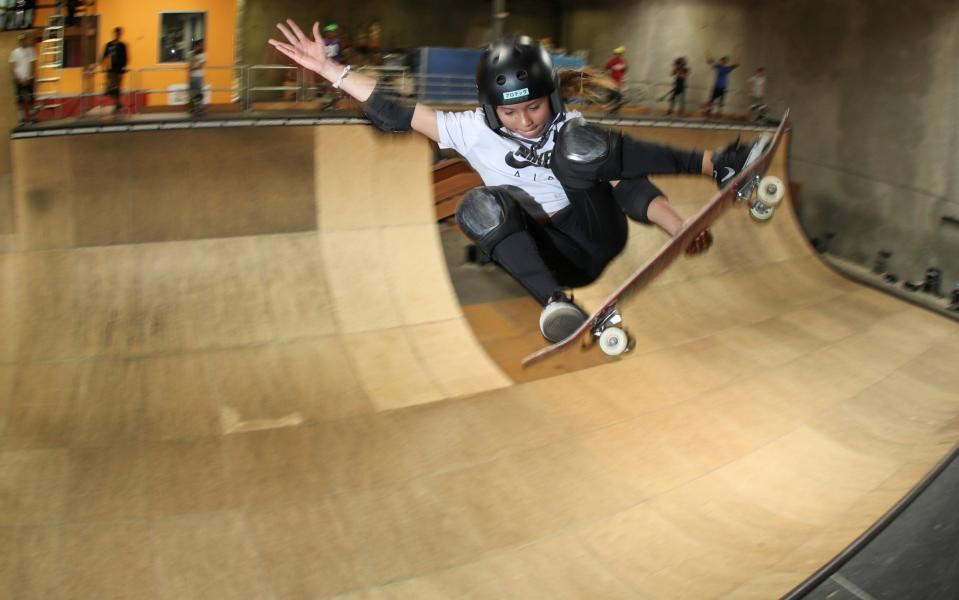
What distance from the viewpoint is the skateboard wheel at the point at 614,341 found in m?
4.88

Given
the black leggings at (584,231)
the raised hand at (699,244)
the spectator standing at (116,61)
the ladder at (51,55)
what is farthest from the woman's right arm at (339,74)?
the ladder at (51,55)

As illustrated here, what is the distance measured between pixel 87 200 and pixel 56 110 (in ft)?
4.22

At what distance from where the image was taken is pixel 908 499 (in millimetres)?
5582

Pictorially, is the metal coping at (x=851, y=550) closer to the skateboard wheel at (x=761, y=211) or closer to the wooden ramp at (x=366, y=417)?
the wooden ramp at (x=366, y=417)

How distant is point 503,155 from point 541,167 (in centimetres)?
25

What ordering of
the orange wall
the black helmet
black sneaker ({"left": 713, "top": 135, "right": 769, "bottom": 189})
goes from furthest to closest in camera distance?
the orange wall < black sneaker ({"left": 713, "top": 135, "right": 769, "bottom": 189}) < the black helmet

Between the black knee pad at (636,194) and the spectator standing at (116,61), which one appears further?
the spectator standing at (116,61)

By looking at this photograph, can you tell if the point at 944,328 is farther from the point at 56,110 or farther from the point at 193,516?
the point at 56,110

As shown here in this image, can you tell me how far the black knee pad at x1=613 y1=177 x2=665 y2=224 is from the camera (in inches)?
201

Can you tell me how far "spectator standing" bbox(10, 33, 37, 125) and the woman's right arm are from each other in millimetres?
5689

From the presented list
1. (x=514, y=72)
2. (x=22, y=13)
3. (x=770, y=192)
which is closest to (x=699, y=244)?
(x=770, y=192)

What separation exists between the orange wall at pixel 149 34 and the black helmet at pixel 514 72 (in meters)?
6.96

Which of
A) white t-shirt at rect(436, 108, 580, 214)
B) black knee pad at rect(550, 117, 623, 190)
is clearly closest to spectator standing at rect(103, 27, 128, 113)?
white t-shirt at rect(436, 108, 580, 214)

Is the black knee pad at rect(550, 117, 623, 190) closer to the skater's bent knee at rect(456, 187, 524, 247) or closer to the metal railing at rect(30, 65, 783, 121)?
the skater's bent knee at rect(456, 187, 524, 247)
